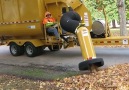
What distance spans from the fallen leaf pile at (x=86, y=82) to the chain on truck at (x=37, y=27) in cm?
264

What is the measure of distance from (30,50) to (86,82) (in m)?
5.54

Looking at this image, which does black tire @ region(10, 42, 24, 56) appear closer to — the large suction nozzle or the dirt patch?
the dirt patch

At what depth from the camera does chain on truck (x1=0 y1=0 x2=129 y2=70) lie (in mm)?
10617

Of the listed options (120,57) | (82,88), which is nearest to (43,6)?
(120,57)

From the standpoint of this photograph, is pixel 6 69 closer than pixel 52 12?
Yes

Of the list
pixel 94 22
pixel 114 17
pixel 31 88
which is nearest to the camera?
pixel 31 88

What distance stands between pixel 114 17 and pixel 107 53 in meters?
18.5

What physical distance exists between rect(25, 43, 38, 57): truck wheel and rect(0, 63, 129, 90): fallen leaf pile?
12.3ft

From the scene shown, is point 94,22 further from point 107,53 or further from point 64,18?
point 64,18

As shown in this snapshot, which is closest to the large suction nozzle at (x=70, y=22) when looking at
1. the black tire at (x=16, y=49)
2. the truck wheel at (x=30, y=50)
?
the truck wheel at (x=30, y=50)

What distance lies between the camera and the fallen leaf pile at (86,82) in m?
6.20

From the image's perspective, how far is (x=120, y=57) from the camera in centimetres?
973

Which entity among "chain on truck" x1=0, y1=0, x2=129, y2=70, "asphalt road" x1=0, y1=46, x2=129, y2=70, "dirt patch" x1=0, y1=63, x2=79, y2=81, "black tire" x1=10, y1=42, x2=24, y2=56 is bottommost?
"dirt patch" x1=0, y1=63, x2=79, y2=81

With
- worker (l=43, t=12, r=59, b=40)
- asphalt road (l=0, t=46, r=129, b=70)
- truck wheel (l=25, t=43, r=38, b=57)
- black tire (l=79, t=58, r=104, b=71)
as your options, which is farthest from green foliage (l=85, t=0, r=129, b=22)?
black tire (l=79, t=58, r=104, b=71)
